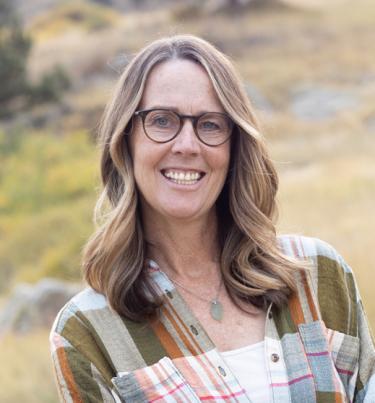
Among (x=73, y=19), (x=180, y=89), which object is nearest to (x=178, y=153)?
(x=180, y=89)

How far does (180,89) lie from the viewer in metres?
2.34

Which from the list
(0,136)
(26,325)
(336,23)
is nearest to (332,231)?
(26,325)

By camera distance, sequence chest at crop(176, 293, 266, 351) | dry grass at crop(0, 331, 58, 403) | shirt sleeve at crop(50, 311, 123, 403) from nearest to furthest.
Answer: shirt sleeve at crop(50, 311, 123, 403) → chest at crop(176, 293, 266, 351) → dry grass at crop(0, 331, 58, 403)

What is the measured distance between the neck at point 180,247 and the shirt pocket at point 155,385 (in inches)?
14.7

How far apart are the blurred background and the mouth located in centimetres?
54

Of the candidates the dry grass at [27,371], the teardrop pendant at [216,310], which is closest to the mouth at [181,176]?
the teardrop pendant at [216,310]

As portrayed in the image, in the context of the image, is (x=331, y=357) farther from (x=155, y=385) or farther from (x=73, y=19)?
(x=73, y=19)

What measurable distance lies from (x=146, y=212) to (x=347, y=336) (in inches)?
27.4

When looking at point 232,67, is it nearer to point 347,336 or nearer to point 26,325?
point 347,336

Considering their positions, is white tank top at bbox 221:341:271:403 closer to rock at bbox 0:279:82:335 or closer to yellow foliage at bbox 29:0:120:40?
rock at bbox 0:279:82:335

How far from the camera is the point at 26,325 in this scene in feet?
26.1

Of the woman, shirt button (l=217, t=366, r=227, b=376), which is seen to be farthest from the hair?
shirt button (l=217, t=366, r=227, b=376)

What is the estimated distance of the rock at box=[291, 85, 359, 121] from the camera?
23.5 meters

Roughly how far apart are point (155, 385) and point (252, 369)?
0.29m
